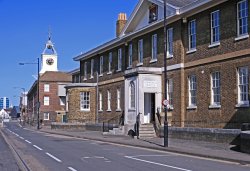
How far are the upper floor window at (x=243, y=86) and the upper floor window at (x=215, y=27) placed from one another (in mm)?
3064

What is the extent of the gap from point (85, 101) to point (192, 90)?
889 inches

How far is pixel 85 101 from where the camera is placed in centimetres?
5291

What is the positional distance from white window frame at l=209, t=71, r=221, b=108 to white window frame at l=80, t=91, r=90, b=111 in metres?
25.0

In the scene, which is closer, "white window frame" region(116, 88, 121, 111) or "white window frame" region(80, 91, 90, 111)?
"white window frame" region(116, 88, 121, 111)

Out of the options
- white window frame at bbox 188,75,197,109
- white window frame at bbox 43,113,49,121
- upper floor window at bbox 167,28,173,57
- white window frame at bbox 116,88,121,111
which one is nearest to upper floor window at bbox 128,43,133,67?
white window frame at bbox 116,88,121,111

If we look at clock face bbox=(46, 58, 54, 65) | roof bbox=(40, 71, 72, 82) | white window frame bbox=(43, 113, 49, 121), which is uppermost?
clock face bbox=(46, 58, 54, 65)

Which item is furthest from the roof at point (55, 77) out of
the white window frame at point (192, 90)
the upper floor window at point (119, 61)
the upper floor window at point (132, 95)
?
the white window frame at point (192, 90)

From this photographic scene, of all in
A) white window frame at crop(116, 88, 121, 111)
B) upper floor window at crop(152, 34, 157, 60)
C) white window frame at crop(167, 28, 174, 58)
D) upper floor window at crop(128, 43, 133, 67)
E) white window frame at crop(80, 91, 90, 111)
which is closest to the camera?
white window frame at crop(167, 28, 174, 58)

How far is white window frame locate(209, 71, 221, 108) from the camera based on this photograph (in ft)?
95.5

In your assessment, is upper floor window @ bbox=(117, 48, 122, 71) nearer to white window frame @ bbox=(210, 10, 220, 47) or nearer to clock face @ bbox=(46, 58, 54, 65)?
white window frame @ bbox=(210, 10, 220, 47)

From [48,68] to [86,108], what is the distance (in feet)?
229

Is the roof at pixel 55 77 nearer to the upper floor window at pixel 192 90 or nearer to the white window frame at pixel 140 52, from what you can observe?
the white window frame at pixel 140 52

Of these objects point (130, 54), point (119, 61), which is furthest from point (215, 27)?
point (119, 61)

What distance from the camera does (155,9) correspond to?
37750 mm
